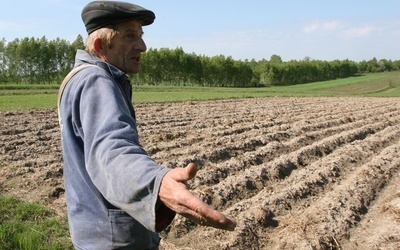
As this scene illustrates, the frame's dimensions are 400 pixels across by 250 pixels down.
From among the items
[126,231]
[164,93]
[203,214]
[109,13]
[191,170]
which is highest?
[109,13]

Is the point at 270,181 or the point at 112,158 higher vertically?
the point at 112,158

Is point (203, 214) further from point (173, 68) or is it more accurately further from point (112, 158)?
point (173, 68)

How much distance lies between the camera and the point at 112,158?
135 centimetres

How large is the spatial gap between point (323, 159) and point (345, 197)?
104 inches

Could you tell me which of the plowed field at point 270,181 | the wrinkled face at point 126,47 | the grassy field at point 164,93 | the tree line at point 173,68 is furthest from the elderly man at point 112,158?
the tree line at point 173,68

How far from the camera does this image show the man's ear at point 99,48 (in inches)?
73.0

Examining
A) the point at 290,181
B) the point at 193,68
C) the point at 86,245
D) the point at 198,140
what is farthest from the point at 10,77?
the point at 86,245

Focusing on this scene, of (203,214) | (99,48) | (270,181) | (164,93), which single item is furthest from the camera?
(164,93)

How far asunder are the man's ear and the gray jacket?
4 cm

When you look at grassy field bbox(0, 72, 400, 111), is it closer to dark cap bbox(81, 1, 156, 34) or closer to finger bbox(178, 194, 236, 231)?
dark cap bbox(81, 1, 156, 34)

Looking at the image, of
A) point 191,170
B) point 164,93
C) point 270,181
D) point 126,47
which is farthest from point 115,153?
point 164,93

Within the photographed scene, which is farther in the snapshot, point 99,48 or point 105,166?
point 99,48

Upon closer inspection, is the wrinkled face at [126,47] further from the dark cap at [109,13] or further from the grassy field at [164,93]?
the grassy field at [164,93]

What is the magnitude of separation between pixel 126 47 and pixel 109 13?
0.16 metres
